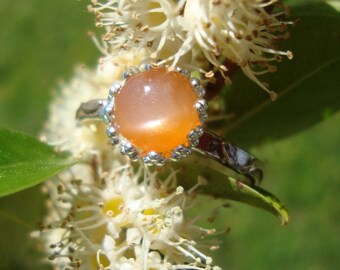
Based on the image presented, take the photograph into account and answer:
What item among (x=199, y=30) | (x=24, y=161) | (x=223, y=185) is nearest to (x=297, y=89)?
(x=223, y=185)

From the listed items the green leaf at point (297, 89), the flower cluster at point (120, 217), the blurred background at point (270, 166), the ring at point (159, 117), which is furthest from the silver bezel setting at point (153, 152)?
the blurred background at point (270, 166)

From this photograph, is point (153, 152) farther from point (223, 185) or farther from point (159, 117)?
point (223, 185)

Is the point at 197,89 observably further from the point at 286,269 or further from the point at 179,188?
the point at 286,269

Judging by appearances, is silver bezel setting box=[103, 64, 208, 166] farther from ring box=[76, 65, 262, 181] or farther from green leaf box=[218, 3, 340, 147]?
green leaf box=[218, 3, 340, 147]

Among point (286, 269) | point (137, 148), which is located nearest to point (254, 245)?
point (286, 269)

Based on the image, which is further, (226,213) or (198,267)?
(226,213)

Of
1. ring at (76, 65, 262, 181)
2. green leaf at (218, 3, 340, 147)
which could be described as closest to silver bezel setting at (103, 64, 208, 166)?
ring at (76, 65, 262, 181)

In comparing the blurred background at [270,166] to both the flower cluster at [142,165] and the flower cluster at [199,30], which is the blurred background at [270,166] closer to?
the flower cluster at [142,165]
